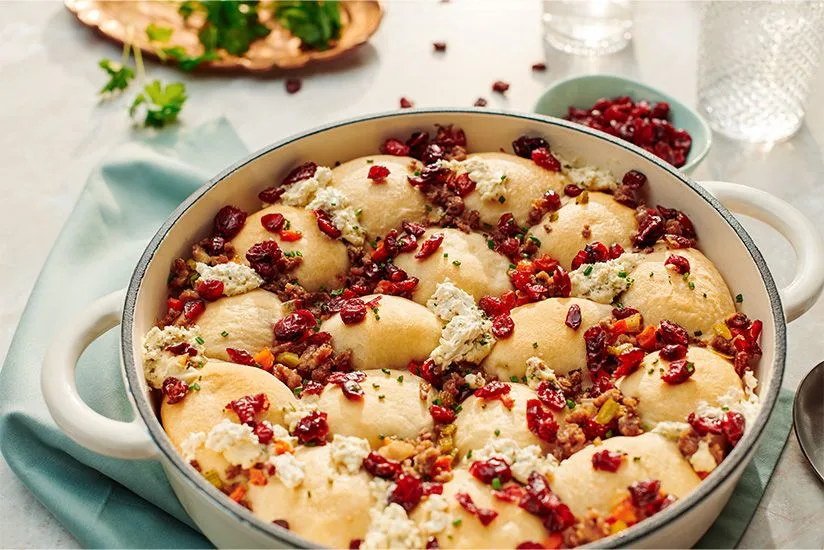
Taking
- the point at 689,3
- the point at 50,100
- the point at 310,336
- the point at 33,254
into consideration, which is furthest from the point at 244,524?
the point at 689,3

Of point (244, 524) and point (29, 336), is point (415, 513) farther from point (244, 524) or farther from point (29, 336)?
point (29, 336)

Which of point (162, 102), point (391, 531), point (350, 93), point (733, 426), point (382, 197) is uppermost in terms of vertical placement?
point (382, 197)

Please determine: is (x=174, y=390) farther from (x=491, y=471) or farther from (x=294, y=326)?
(x=491, y=471)

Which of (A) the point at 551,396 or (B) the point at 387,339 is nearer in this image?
(A) the point at 551,396

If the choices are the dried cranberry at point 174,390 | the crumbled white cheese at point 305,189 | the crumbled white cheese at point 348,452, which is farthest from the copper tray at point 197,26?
the crumbled white cheese at point 348,452

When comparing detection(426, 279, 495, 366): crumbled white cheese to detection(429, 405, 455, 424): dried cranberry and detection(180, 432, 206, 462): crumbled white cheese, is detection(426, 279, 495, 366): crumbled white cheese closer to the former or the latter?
detection(429, 405, 455, 424): dried cranberry

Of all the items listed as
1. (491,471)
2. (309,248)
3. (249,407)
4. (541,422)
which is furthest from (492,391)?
(309,248)

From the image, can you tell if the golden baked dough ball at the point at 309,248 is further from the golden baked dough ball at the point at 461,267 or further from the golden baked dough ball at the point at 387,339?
the golden baked dough ball at the point at 387,339
